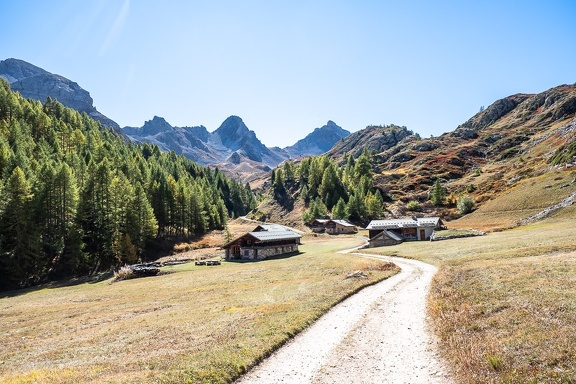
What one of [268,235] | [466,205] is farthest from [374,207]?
[268,235]

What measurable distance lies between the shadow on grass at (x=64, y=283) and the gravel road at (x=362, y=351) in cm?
5472

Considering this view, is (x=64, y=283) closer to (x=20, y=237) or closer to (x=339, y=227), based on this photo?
(x=20, y=237)

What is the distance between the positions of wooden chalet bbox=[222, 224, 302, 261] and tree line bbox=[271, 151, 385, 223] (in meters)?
59.2

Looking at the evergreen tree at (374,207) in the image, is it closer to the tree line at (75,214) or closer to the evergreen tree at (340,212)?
the evergreen tree at (340,212)

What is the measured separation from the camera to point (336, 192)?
529 feet

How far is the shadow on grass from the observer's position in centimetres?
5628

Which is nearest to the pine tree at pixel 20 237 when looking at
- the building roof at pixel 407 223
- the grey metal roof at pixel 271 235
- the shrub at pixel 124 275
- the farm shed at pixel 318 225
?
the shrub at pixel 124 275

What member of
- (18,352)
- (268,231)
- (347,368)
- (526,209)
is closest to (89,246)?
(268,231)

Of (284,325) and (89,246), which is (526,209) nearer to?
(284,325)

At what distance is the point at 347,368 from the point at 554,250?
33164mm

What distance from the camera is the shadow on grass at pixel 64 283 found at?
5628cm

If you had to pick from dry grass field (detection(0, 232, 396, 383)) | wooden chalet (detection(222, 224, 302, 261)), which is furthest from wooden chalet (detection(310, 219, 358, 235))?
dry grass field (detection(0, 232, 396, 383))

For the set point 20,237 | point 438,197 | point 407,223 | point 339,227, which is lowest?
point 407,223

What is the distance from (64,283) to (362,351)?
6402 centimetres
